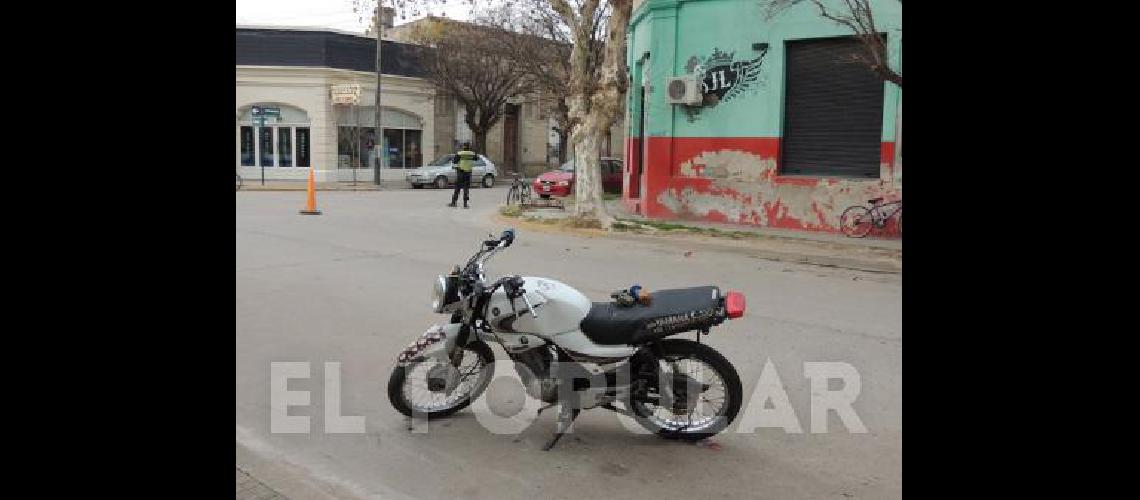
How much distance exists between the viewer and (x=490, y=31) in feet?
123

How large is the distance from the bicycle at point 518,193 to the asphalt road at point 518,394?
9961mm

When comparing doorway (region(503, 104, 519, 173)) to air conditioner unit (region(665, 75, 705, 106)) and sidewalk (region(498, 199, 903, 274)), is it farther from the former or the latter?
air conditioner unit (region(665, 75, 705, 106))

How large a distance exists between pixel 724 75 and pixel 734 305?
14.1m

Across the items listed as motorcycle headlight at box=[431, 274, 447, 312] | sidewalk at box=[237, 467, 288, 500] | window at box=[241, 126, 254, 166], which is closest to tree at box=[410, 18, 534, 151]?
window at box=[241, 126, 254, 166]

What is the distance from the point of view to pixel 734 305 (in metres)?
4.58

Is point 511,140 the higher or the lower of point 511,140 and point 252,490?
the higher

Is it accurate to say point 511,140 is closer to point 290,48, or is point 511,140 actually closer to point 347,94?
point 347,94

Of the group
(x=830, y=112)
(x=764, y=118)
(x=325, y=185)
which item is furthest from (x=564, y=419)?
(x=325, y=185)

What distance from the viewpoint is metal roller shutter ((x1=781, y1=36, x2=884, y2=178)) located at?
16.4m
